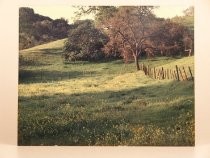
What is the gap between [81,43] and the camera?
3352 millimetres

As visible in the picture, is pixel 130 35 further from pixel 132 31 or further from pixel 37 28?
pixel 37 28

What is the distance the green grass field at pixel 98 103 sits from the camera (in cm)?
327

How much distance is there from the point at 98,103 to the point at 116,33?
0.69m

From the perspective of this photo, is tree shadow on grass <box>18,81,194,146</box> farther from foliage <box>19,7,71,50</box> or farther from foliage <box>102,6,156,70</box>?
foliage <box>19,7,71,50</box>

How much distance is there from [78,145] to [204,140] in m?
1.19

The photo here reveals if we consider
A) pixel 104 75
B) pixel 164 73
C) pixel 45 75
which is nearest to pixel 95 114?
pixel 104 75

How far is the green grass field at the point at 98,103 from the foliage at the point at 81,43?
73 mm

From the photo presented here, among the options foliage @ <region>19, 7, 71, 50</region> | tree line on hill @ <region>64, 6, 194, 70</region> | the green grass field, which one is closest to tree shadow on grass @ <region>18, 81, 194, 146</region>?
the green grass field

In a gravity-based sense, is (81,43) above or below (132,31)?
below

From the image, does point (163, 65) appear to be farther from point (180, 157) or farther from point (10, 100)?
point (10, 100)

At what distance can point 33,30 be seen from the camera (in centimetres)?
334

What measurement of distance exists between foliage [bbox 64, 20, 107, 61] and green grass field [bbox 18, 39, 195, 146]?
2.9 inches

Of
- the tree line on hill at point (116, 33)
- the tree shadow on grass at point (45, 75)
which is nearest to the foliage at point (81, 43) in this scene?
the tree line on hill at point (116, 33)

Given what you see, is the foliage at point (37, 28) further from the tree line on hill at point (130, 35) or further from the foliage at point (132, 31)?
the foliage at point (132, 31)
